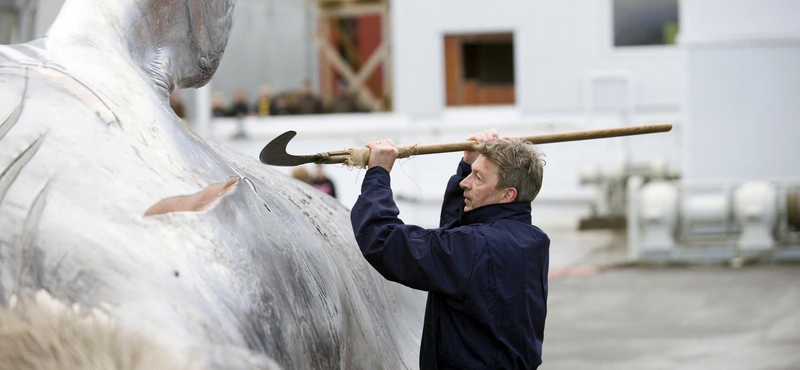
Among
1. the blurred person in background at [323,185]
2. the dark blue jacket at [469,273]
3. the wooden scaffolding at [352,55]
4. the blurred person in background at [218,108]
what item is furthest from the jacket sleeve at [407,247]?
the wooden scaffolding at [352,55]

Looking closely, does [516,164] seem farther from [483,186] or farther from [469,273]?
[469,273]

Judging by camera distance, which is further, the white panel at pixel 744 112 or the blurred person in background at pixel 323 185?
the white panel at pixel 744 112

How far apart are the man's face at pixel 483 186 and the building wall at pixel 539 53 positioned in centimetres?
1515

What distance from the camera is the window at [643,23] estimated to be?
18.0 metres

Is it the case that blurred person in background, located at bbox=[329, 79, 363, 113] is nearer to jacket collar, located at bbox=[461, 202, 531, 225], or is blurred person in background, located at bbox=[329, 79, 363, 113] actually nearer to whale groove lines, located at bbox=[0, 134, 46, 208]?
jacket collar, located at bbox=[461, 202, 531, 225]

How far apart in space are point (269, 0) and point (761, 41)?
1587cm

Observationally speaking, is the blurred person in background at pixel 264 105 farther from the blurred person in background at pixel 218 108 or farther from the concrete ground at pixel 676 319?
the concrete ground at pixel 676 319

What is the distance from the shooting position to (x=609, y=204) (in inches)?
642

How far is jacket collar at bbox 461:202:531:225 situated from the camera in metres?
2.55

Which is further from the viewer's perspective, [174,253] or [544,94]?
[544,94]

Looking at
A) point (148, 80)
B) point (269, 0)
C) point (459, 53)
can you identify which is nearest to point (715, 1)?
Result: point (459, 53)

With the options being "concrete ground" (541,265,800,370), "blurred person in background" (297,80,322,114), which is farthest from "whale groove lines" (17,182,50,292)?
"blurred person in background" (297,80,322,114)

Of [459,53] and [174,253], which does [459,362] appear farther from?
[459,53]

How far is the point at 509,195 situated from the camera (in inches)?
100
